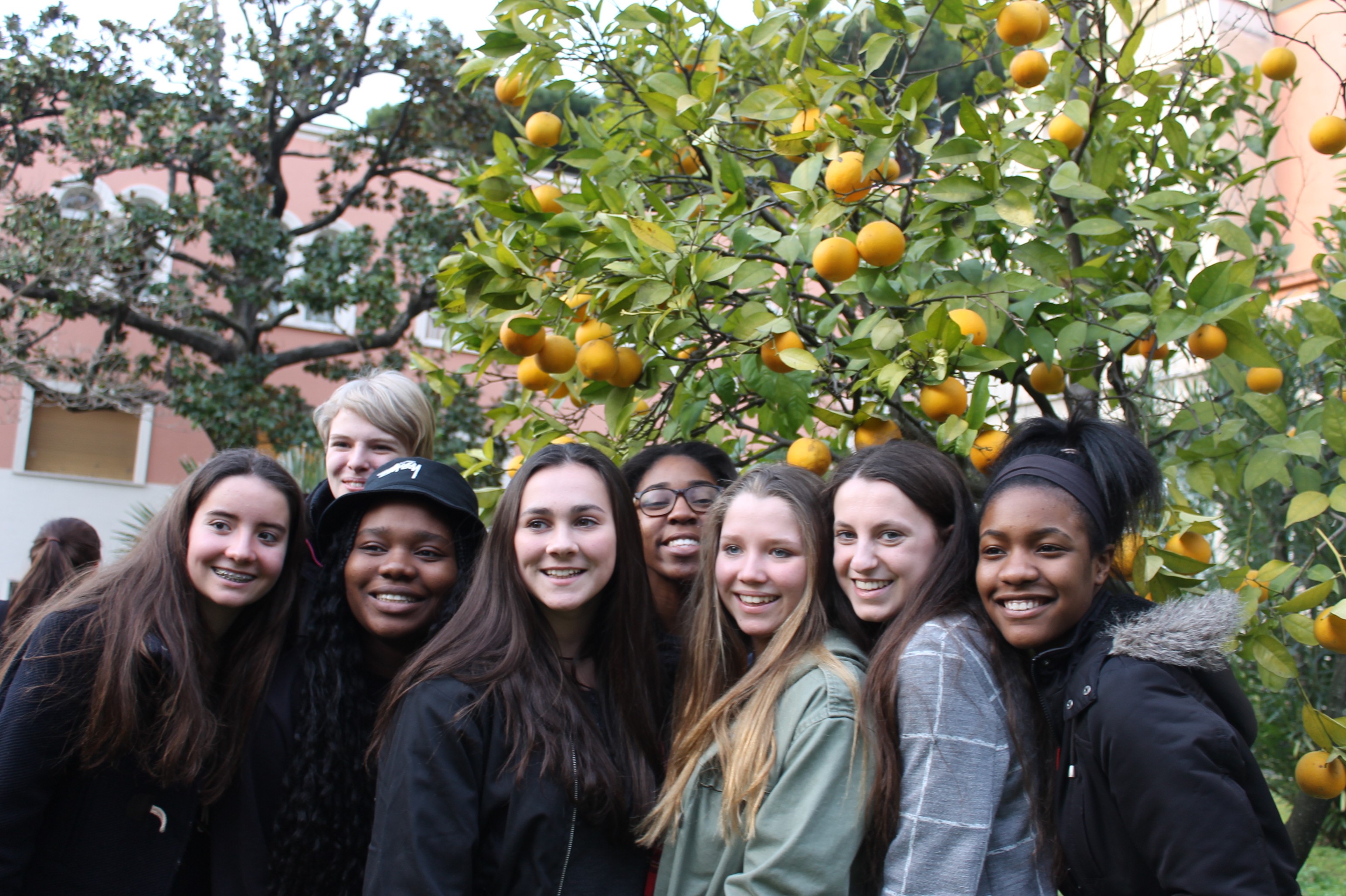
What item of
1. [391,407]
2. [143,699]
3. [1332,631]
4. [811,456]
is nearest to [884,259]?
[811,456]

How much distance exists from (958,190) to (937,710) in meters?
1.02

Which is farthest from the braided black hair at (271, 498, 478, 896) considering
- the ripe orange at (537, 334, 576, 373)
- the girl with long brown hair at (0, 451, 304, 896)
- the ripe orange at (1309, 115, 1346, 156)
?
the ripe orange at (1309, 115, 1346, 156)

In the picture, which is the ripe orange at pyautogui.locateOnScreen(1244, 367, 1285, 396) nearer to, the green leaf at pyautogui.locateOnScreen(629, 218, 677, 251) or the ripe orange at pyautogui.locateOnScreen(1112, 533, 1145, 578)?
Answer: the ripe orange at pyautogui.locateOnScreen(1112, 533, 1145, 578)

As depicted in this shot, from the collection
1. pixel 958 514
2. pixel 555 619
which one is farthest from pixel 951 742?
pixel 555 619

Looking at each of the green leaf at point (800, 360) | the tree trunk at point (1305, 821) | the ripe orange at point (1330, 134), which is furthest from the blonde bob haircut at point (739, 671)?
the tree trunk at point (1305, 821)

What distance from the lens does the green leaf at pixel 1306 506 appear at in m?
2.00

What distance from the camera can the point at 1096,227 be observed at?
223 centimetres

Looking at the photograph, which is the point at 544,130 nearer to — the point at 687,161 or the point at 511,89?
the point at 511,89

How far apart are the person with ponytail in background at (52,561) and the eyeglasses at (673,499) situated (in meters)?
2.11

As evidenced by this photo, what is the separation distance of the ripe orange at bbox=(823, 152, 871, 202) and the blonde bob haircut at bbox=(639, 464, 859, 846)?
593 millimetres

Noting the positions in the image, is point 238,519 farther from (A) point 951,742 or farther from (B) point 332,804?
(A) point 951,742

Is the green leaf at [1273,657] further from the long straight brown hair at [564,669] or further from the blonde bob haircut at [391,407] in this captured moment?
the blonde bob haircut at [391,407]

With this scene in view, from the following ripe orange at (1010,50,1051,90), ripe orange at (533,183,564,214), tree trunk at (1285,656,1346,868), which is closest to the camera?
ripe orange at (1010,50,1051,90)

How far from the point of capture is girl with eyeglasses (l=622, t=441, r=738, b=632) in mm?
2723
